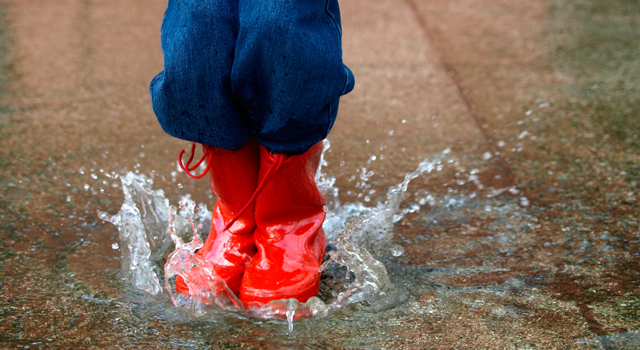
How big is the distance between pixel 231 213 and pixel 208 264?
132mm

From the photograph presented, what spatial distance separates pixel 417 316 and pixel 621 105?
147 centimetres

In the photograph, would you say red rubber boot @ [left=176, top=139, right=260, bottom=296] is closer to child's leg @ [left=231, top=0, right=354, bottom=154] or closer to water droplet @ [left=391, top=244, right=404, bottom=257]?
child's leg @ [left=231, top=0, right=354, bottom=154]

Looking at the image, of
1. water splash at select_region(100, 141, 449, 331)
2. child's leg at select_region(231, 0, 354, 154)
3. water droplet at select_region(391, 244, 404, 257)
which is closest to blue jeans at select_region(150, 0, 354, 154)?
child's leg at select_region(231, 0, 354, 154)

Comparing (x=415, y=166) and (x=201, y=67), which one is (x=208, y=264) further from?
(x=415, y=166)

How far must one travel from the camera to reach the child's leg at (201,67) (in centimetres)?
112

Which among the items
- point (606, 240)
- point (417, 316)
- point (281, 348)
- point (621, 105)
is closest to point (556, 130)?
point (621, 105)

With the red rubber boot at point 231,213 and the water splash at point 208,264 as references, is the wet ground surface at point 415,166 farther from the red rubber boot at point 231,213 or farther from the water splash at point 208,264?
the red rubber boot at point 231,213

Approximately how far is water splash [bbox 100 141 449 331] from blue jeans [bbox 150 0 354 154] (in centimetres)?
29

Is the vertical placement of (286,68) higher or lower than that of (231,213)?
higher

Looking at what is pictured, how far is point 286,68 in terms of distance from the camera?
1110 mm

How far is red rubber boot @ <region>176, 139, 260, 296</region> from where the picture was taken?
1265 mm

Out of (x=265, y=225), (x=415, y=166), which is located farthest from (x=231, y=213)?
(x=415, y=166)

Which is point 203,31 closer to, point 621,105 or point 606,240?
point 606,240

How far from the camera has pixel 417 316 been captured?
1.18m
